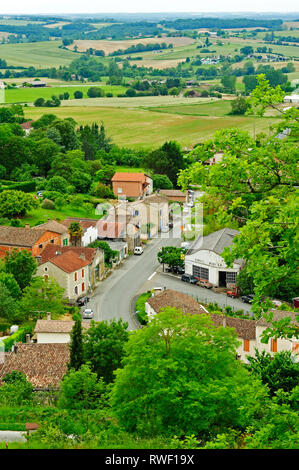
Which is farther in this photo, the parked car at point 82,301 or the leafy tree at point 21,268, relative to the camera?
the parked car at point 82,301

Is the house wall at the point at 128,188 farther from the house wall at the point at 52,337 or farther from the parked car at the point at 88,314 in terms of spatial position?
the house wall at the point at 52,337

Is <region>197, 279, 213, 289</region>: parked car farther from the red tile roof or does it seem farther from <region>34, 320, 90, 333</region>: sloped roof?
<region>34, 320, 90, 333</region>: sloped roof

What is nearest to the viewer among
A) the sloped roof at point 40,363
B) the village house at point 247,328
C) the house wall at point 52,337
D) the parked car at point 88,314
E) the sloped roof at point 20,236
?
the sloped roof at point 40,363

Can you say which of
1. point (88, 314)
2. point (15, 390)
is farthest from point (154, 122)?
point (15, 390)

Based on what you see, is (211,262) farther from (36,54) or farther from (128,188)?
(36,54)

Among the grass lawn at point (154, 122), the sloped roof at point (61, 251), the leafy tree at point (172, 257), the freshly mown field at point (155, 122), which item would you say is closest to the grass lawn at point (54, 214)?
the sloped roof at point (61, 251)
